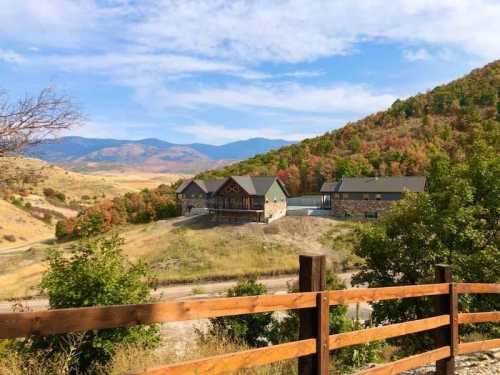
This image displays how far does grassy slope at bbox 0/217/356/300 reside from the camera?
146 ft

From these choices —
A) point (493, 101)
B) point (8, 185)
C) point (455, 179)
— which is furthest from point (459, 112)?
point (8, 185)

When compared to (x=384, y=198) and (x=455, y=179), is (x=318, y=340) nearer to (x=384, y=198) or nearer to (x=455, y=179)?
(x=455, y=179)

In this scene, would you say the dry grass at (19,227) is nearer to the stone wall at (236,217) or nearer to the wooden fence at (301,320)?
the stone wall at (236,217)

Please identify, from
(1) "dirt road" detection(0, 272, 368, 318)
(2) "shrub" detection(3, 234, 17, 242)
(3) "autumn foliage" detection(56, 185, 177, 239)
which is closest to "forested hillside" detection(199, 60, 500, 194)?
(3) "autumn foliage" detection(56, 185, 177, 239)

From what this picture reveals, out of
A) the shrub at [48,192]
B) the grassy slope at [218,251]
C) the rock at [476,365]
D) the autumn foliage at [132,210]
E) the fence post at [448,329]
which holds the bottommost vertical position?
the grassy slope at [218,251]

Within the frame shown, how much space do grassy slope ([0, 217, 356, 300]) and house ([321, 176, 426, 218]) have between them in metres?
4.44

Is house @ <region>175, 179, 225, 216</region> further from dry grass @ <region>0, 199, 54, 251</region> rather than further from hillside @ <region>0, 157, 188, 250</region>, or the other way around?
dry grass @ <region>0, 199, 54, 251</region>

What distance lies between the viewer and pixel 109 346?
9.64 metres

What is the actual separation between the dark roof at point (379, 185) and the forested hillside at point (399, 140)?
1000cm

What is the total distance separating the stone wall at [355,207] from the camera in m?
58.1

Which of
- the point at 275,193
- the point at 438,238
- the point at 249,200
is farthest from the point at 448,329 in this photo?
the point at 275,193

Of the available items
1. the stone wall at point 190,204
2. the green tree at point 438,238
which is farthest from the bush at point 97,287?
the stone wall at point 190,204

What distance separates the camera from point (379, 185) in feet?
192

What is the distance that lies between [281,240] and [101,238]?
132ft
